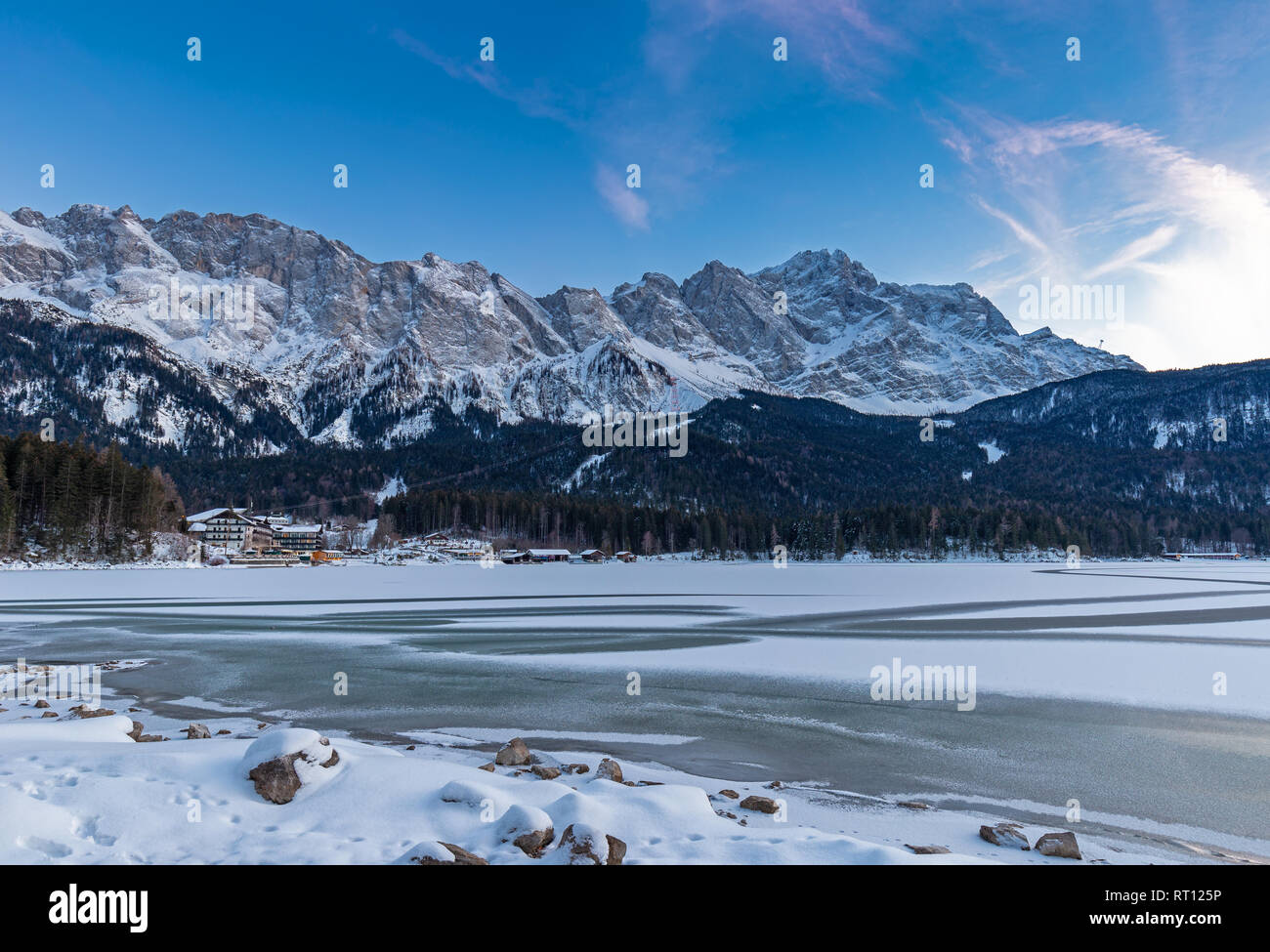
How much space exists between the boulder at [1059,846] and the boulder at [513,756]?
810 cm

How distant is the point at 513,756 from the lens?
41.8ft

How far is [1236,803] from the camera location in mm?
11117

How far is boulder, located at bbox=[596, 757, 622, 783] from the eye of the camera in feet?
37.5

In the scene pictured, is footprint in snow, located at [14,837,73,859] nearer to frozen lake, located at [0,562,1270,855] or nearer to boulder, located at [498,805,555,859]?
boulder, located at [498,805,555,859]

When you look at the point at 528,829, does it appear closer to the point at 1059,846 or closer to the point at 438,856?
the point at 438,856

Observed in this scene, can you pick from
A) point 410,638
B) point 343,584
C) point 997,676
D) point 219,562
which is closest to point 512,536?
point 219,562

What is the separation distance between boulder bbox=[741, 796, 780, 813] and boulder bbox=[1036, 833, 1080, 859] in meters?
3.35

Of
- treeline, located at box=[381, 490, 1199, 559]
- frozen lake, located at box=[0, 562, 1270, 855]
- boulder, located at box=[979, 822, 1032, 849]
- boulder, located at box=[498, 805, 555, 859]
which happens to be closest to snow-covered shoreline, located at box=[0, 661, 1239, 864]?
boulder, located at box=[498, 805, 555, 859]

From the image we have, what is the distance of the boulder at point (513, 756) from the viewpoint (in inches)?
496

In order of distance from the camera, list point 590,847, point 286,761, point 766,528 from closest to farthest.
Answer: point 590,847 → point 286,761 → point 766,528

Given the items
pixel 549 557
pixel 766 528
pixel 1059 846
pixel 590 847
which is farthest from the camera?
pixel 766 528

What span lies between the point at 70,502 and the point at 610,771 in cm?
10456

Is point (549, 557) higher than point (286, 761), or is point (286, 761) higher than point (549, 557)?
point (286, 761)

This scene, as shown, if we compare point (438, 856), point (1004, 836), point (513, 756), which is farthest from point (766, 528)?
point (438, 856)
